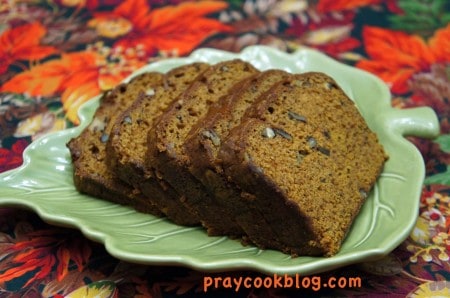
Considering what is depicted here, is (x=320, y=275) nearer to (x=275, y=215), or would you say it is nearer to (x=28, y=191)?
(x=275, y=215)

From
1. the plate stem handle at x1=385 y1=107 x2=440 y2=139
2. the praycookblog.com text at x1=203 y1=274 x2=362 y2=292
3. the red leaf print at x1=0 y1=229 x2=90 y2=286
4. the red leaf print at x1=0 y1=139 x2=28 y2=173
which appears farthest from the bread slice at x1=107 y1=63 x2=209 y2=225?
the plate stem handle at x1=385 y1=107 x2=440 y2=139

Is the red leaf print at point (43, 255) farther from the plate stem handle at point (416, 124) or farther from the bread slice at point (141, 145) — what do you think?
the plate stem handle at point (416, 124)

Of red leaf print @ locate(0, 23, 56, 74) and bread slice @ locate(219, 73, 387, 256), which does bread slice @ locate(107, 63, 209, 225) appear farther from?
red leaf print @ locate(0, 23, 56, 74)

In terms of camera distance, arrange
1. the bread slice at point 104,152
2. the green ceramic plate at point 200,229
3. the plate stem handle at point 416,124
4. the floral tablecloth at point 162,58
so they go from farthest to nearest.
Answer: the plate stem handle at point 416,124, the bread slice at point 104,152, the floral tablecloth at point 162,58, the green ceramic plate at point 200,229

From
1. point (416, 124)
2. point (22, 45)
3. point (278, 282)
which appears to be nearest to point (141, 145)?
point (278, 282)

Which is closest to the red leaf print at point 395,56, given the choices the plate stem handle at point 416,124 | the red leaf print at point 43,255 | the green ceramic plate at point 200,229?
the green ceramic plate at point 200,229

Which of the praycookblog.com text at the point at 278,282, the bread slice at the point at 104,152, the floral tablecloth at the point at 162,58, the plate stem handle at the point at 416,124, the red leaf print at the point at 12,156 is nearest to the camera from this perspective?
the praycookblog.com text at the point at 278,282
